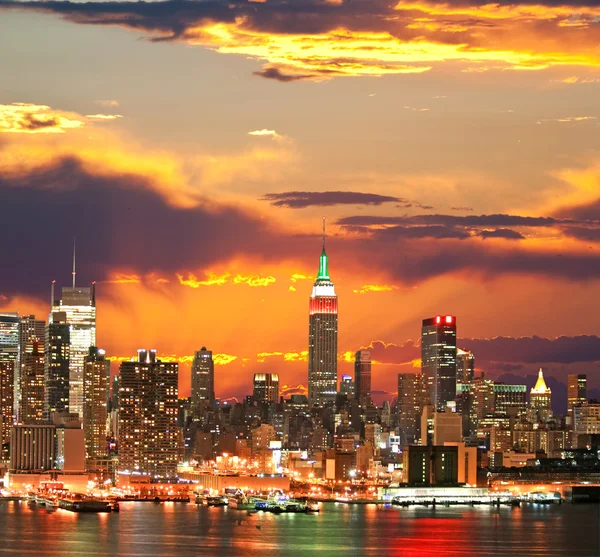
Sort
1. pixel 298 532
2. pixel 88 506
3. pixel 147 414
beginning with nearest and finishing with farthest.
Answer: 1. pixel 298 532
2. pixel 88 506
3. pixel 147 414

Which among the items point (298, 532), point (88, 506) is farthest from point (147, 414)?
point (298, 532)

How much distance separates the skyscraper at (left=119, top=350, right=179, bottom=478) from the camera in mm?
184750

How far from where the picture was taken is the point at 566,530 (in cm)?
12125

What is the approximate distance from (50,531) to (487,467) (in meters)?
87.4

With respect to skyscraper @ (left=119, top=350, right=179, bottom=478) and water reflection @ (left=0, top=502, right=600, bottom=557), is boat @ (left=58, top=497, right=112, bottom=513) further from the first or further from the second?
skyscraper @ (left=119, top=350, right=179, bottom=478)

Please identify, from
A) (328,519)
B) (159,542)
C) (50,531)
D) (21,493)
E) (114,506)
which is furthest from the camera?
(21,493)

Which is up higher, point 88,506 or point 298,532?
point 88,506

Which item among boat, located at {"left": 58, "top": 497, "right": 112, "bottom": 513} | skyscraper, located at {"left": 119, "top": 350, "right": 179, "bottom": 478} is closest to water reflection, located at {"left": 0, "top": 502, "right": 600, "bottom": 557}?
boat, located at {"left": 58, "top": 497, "right": 112, "bottom": 513}

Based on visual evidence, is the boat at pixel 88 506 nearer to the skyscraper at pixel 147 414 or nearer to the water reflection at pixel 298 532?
the water reflection at pixel 298 532

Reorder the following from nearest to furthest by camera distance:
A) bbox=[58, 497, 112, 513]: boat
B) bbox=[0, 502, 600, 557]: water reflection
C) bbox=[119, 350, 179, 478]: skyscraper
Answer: bbox=[0, 502, 600, 557]: water reflection → bbox=[58, 497, 112, 513]: boat → bbox=[119, 350, 179, 478]: skyscraper

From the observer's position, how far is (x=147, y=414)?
188375 millimetres

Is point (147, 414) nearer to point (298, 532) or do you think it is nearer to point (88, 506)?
point (88, 506)

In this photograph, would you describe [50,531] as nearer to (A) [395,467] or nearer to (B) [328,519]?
(B) [328,519]

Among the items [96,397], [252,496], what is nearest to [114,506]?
[252,496]
